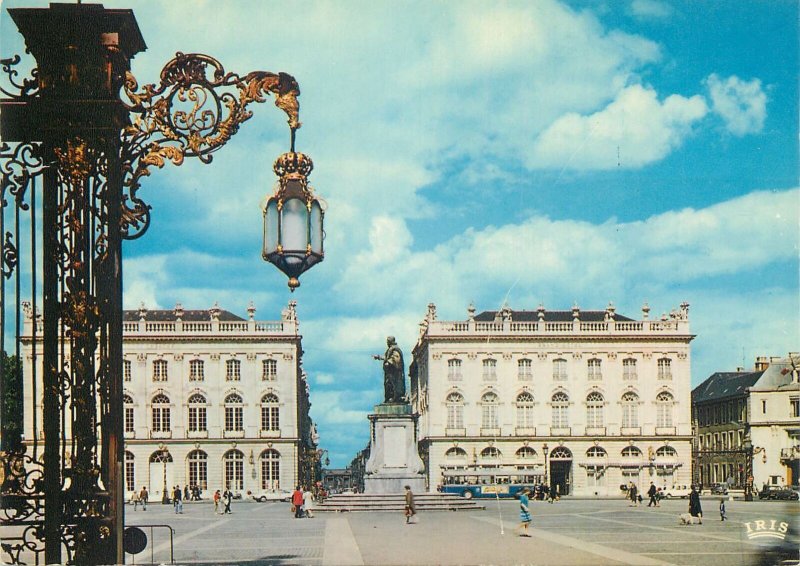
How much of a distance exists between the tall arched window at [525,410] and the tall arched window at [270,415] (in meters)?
20.2

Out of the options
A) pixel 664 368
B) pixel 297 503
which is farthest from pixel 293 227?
pixel 664 368

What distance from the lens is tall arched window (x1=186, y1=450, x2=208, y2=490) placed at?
88.2 meters

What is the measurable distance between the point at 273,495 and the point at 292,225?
78.5 m

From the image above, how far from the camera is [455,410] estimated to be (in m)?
90.4

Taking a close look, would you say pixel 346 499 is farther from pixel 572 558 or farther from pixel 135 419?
pixel 135 419

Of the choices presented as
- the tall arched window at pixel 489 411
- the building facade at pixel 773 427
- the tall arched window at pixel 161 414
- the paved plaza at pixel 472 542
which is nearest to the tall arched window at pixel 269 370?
the tall arched window at pixel 161 414

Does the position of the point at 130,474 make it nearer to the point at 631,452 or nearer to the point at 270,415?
the point at 270,415

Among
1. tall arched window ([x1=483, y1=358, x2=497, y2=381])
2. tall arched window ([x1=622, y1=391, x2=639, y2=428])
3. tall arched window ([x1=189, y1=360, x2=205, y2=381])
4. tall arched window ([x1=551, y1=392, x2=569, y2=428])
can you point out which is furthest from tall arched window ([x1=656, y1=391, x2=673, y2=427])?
tall arched window ([x1=189, y1=360, x2=205, y2=381])

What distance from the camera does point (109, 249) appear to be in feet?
32.6

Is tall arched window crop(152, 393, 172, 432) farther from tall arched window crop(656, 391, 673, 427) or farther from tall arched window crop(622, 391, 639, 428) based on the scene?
tall arched window crop(656, 391, 673, 427)

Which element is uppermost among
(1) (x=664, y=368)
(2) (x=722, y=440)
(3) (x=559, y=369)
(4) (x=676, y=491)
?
(3) (x=559, y=369)

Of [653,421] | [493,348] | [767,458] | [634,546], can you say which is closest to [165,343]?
[493,348]

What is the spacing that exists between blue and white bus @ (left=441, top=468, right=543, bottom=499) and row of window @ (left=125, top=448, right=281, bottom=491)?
14.2 meters

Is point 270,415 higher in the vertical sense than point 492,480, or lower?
higher
